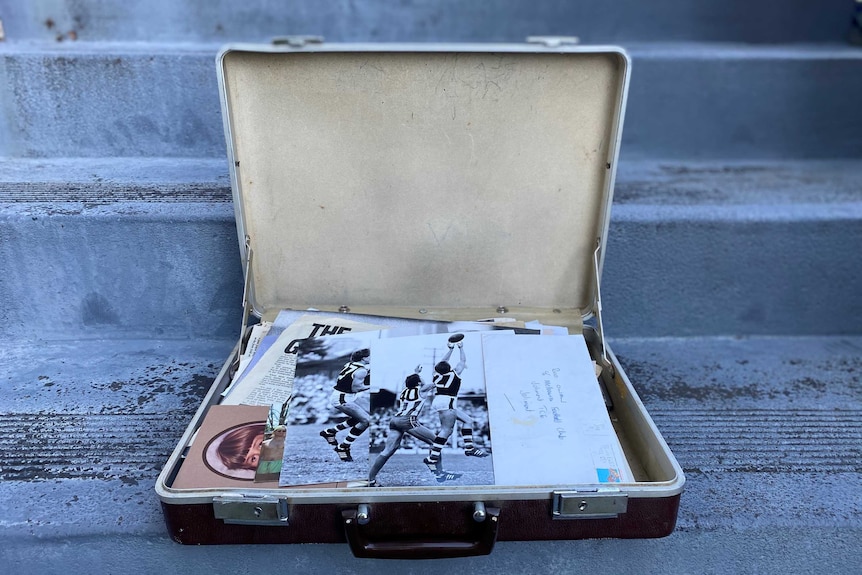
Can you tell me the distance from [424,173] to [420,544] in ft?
1.85

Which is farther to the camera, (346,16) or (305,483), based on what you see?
(346,16)

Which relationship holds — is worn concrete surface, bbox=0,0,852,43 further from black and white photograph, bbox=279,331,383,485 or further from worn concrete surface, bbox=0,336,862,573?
black and white photograph, bbox=279,331,383,485

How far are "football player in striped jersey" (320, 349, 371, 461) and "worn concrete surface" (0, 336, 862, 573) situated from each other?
12 cm

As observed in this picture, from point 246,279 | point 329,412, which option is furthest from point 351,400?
point 246,279

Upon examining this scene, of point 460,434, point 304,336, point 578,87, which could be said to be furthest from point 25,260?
point 578,87

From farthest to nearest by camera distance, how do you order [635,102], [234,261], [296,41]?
1. [635,102]
2. [234,261]
3. [296,41]

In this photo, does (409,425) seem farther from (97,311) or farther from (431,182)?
(97,311)

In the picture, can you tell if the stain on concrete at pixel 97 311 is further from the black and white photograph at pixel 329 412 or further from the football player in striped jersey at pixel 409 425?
the football player in striped jersey at pixel 409 425

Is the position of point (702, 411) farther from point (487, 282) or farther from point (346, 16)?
point (346, 16)

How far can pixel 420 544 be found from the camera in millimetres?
663

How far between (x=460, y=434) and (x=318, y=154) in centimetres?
48

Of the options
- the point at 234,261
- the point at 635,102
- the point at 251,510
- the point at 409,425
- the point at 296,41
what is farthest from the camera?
the point at 635,102

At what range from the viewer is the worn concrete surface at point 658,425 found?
769 millimetres

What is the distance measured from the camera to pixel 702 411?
40.8 inches
